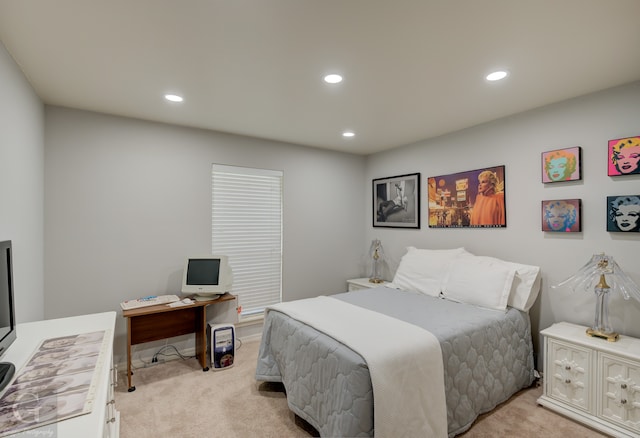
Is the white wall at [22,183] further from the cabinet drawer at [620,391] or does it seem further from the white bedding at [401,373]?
the cabinet drawer at [620,391]

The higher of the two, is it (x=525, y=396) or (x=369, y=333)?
(x=369, y=333)

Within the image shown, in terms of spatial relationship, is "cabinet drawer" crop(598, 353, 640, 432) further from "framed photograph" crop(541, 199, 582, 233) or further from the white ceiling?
the white ceiling

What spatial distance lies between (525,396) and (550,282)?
1.00 m

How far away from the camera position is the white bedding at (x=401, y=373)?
1660mm

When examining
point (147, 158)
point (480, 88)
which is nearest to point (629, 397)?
point (480, 88)

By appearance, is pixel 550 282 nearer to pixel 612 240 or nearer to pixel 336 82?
pixel 612 240

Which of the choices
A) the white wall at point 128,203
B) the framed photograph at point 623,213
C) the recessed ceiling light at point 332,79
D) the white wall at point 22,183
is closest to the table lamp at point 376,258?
the white wall at point 128,203

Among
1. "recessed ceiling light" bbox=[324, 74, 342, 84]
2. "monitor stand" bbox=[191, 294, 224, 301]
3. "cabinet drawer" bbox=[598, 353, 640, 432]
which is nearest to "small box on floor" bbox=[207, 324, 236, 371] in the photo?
"monitor stand" bbox=[191, 294, 224, 301]

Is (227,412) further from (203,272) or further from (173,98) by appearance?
(173,98)

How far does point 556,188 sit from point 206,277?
3.45m

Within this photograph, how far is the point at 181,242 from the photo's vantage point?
10.9ft

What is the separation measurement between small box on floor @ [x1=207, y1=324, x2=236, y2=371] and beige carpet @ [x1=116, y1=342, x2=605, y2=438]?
0.09 meters

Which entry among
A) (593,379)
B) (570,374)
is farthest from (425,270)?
(593,379)

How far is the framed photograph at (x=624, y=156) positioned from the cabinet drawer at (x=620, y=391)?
4.49ft
